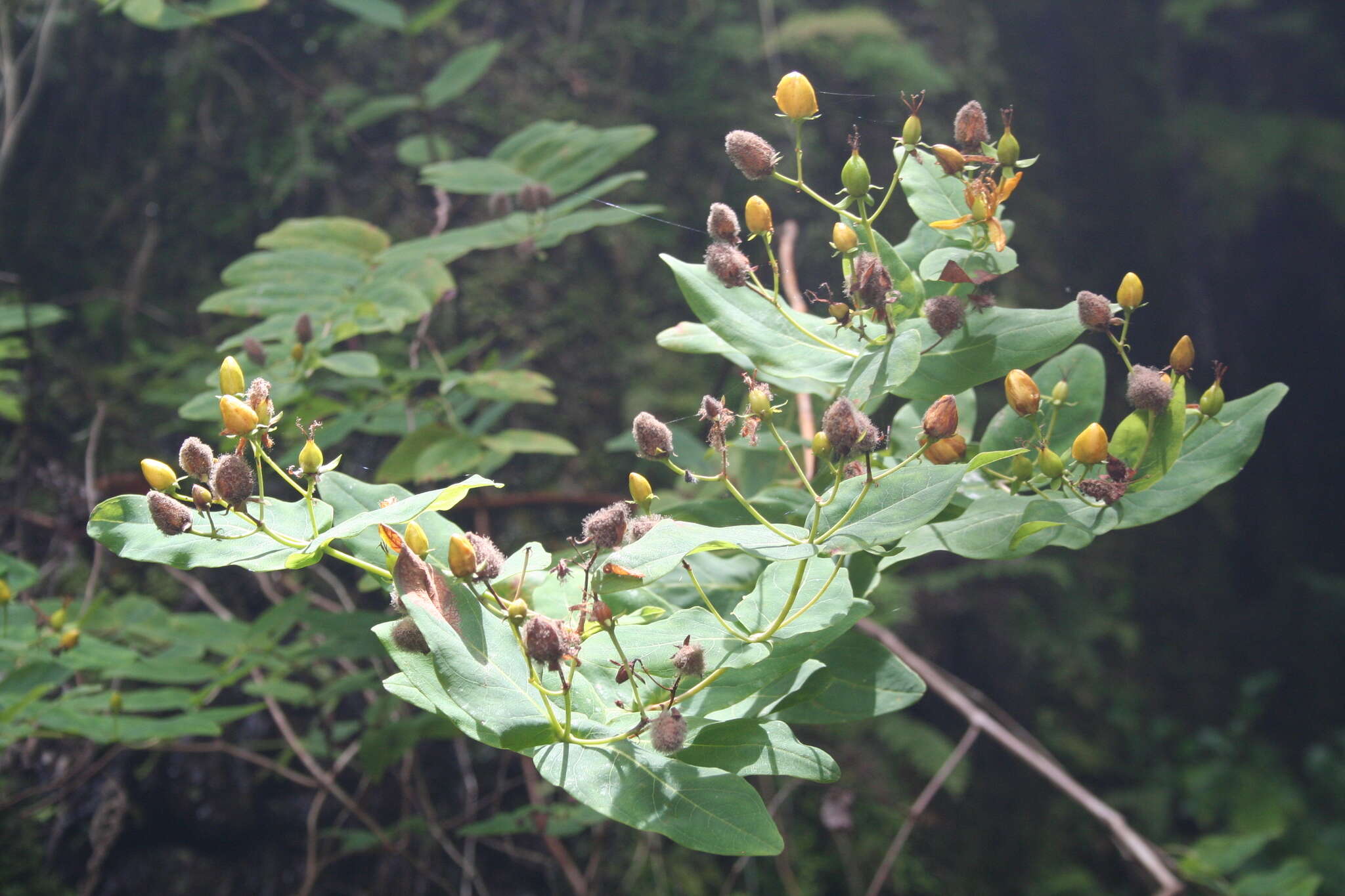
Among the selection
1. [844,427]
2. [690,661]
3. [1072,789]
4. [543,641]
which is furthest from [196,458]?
[1072,789]

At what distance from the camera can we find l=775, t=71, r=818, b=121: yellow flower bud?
3.13ft

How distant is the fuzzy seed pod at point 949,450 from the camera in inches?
38.6

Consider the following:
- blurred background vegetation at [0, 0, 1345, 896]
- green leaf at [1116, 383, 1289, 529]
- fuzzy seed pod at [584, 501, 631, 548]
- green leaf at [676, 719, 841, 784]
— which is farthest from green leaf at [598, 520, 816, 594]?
blurred background vegetation at [0, 0, 1345, 896]

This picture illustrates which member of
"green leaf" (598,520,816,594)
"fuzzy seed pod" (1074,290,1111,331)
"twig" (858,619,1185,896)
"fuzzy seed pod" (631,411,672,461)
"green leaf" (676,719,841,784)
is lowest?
"twig" (858,619,1185,896)

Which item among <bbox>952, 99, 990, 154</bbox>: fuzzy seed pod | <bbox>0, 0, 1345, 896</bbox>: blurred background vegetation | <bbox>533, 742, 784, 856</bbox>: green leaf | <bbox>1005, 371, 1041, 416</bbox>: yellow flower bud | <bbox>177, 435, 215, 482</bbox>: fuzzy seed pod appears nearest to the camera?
<bbox>533, 742, 784, 856</bbox>: green leaf

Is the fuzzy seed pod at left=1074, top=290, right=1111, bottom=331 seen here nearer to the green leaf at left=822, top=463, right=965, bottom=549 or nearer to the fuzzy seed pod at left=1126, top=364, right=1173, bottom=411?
the fuzzy seed pod at left=1126, top=364, right=1173, bottom=411

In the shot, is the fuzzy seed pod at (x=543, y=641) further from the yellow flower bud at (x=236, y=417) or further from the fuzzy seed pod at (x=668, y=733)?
the yellow flower bud at (x=236, y=417)

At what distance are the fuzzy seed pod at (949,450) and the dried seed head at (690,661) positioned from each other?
37 cm

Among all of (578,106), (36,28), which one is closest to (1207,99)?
(578,106)

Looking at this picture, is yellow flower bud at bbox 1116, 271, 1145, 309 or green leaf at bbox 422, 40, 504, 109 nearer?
yellow flower bud at bbox 1116, 271, 1145, 309

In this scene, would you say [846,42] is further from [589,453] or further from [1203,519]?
[1203,519]

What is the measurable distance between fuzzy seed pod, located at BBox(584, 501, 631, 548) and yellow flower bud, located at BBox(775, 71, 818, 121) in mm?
468

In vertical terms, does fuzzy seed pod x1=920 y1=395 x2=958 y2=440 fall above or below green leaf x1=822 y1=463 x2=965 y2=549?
above

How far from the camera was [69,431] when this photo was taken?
8.24ft
